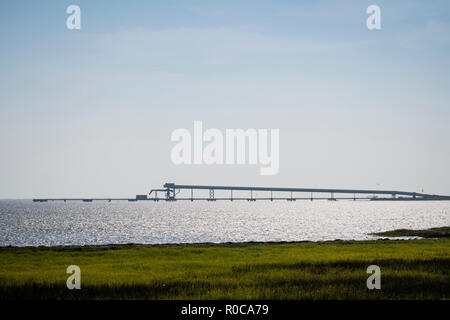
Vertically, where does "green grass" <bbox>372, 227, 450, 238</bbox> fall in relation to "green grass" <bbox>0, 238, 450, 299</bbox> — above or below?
below

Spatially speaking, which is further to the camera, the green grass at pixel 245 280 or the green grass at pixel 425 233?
the green grass at pixel 425 233

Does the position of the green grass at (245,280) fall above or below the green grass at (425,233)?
above

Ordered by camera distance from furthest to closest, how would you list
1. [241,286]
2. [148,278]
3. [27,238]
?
[27,238]
[148,278]
[241,286]

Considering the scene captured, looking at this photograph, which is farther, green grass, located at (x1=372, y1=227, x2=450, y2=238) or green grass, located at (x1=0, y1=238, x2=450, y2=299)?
green grass, located at (x1=372, y1=227, x2=450, y2=238)

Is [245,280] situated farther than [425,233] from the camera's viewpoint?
No

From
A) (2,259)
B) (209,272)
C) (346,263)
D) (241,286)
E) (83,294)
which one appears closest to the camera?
(83,294)

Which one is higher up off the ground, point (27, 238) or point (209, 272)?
point (209, 272)

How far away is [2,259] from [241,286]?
2453 centimetres

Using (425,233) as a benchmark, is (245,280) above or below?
above
